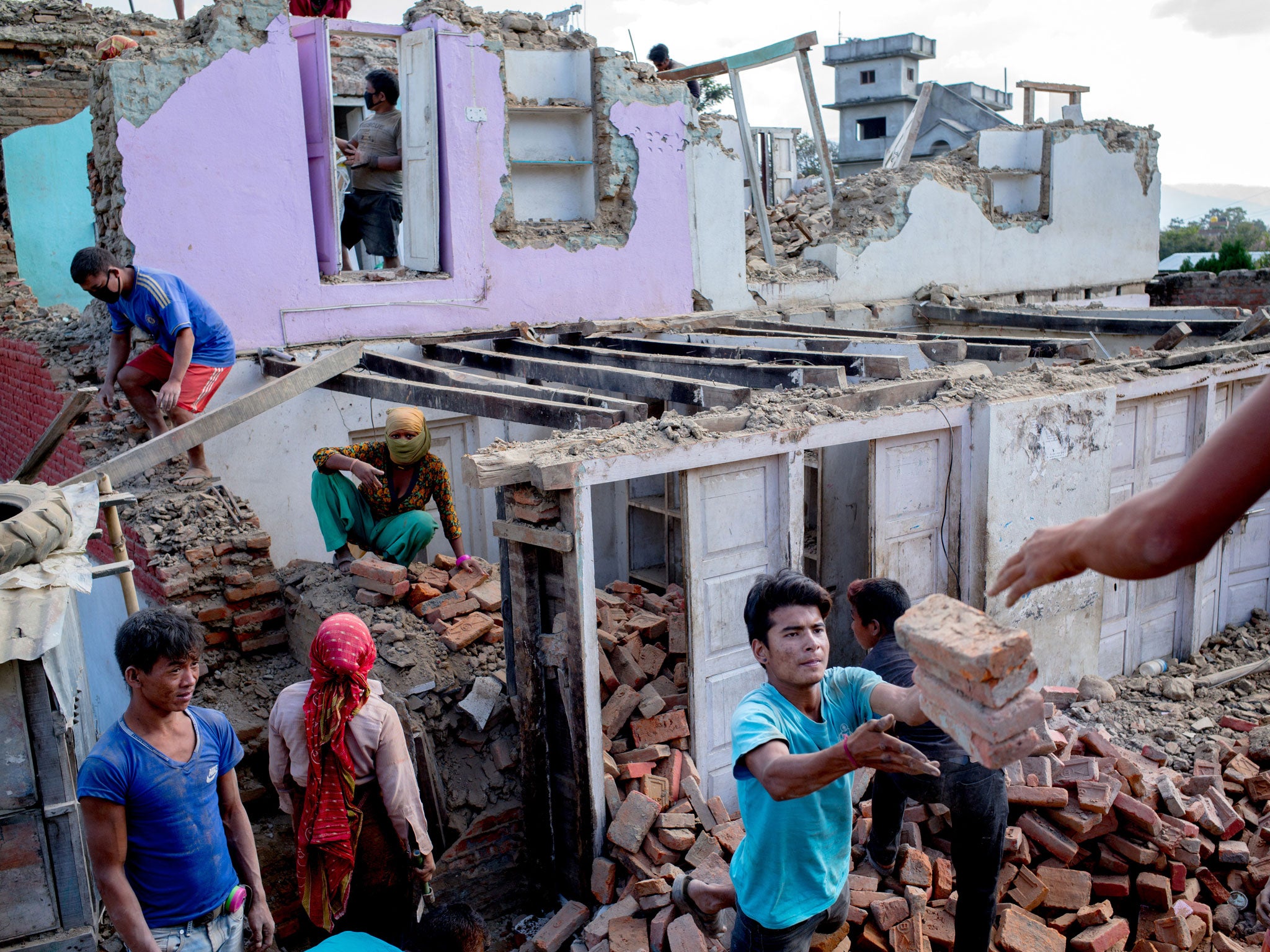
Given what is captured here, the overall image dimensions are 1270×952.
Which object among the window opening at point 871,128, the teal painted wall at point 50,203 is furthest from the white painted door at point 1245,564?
the window opening at point 871,128

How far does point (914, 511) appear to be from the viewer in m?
6.18

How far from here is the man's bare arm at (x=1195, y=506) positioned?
1.53m

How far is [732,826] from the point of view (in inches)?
184

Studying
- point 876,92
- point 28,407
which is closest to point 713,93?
point 876,92

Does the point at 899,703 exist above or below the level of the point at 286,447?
below

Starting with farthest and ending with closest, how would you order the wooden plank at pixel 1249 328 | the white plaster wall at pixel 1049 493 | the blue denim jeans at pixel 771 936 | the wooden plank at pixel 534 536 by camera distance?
the wooden plank at pixel 1249 328 < the white plaster wall at pixel 1049 493 < the wooden plank at pixel 534 536 < the blue denim jeans at pixel 771 936

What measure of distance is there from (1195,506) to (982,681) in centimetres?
81

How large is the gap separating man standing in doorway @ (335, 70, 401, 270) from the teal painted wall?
486 centimetres

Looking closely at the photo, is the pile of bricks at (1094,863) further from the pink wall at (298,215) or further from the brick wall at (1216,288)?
the brick wall at (1216,288)

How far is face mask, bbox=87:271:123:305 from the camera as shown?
598 cm

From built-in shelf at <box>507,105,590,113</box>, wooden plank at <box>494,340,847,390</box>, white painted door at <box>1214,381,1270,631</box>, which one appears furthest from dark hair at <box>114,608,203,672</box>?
white painted door at <box>1214,381,1270,631</box>

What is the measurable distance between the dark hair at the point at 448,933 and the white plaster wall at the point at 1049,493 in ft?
14.1

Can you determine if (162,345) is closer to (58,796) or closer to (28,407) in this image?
(28,407)

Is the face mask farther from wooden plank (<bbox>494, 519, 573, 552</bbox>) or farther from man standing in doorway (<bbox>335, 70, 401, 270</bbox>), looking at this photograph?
wooden plank (<bbox>494, 519, 573, 552</bbox>)
